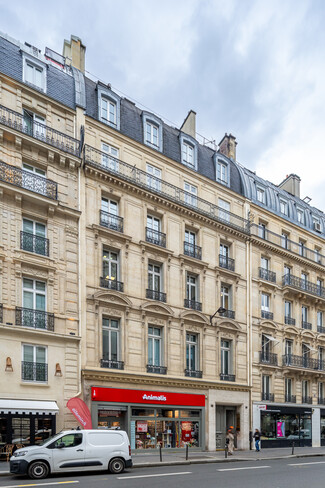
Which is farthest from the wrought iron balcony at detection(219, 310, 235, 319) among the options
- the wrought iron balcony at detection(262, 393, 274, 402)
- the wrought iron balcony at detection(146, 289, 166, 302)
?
the wrought iron balcony at detection(262, 393, 274, 402)

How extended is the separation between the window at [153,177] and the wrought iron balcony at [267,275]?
385 inches

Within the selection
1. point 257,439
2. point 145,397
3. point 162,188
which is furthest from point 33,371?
point 257,439

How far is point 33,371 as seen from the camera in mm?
20391

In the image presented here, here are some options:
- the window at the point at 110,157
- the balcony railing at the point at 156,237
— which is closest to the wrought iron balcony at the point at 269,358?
the balcony railing at the point at 156,237

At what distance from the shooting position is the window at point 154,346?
1008 inches

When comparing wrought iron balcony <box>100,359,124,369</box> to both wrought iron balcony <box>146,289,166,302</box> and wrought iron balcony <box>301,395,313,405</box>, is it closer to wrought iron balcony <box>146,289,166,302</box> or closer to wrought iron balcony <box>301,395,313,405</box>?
wrought iron balcony <box>146,289,166,302</box>

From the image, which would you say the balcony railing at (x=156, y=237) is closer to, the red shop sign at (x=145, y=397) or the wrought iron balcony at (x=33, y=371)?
the red shop sign at (x=145, y=397)

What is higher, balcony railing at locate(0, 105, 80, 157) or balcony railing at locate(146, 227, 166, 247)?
balcony railing at locate(0, 105, 80, 157)

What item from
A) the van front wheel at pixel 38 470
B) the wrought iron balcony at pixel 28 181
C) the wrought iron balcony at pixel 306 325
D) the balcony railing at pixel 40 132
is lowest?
the van front wheel at pixel 38 470

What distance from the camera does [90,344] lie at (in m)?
22.8

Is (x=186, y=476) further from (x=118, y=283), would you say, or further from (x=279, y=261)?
(x=279, y=261)

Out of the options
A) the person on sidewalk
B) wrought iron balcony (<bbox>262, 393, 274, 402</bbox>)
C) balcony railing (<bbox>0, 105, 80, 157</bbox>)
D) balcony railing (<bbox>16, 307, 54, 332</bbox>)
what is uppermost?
balcony railing (<bbox>0, 105, 80, 157</bbox>)

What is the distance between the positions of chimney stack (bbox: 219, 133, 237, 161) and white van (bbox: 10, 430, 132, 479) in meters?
23.2

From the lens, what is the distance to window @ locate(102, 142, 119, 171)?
2511 cm
